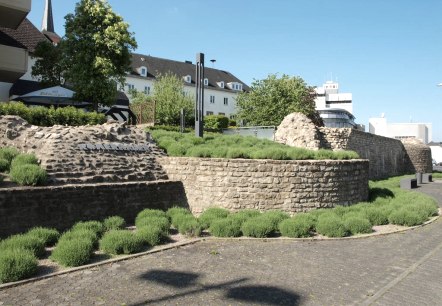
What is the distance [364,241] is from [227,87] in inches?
2368

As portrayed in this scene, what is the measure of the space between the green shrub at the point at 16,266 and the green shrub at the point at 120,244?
1.58 metres

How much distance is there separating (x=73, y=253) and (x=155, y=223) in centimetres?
297

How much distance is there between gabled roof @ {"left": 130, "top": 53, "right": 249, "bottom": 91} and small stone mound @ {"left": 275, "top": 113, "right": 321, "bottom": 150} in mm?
37669

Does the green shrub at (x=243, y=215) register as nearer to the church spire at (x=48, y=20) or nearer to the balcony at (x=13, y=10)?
the balcony at (x=13, y=10)

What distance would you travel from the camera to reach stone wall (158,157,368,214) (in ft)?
40.4

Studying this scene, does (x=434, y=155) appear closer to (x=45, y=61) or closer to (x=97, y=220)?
(x=45, y=61)

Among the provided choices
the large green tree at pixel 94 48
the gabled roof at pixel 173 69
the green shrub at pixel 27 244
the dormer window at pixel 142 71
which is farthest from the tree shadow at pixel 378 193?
the dormer window at pixel 142 71

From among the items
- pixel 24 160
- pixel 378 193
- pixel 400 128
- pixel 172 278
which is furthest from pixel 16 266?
pixel 400 128

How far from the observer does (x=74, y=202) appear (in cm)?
1014

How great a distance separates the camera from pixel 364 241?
999 centimetres

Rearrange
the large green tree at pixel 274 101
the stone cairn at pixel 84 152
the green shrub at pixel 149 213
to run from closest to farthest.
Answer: the green shrub at pixel 149 213 < the stone cairn at pixel 84 152 < the large green tree at pixel 274 101

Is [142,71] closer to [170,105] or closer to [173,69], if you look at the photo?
[173,69]

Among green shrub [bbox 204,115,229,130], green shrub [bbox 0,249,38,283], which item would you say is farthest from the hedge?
green shrub [bbox 204,115,229,130]

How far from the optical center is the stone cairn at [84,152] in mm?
11430
